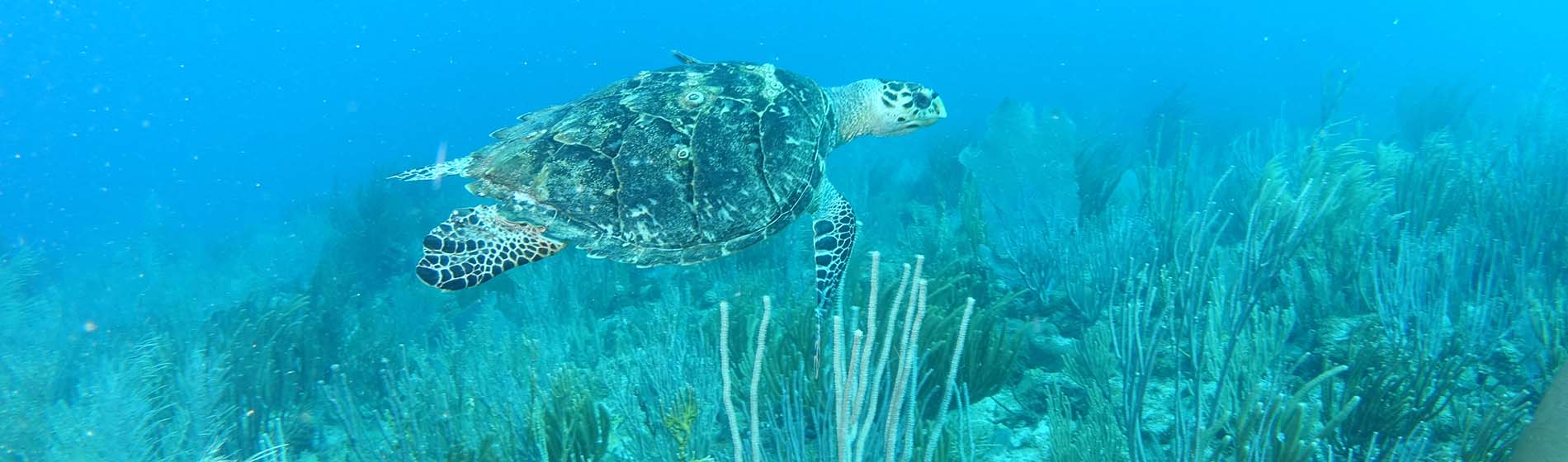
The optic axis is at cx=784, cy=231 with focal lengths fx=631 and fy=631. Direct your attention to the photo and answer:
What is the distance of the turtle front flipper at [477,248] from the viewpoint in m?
3.34

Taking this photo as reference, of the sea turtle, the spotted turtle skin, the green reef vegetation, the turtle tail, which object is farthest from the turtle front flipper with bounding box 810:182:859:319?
the turtle tail

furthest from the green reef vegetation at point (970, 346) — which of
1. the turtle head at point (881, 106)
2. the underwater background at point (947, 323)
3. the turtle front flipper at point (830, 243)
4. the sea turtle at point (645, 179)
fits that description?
the turtle head at point (881, 106)

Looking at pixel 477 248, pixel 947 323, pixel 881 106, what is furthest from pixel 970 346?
pixel 477 248

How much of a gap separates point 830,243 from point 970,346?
3.92 ft

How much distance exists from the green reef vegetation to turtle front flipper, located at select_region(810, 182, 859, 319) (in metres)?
0.19

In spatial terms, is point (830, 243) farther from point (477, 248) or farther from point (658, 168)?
point (477, 248)

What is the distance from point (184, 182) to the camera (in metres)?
51.4

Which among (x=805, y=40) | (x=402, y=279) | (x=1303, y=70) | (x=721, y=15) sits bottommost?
(x=402, y=279)

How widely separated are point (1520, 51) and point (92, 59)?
14894 centimetres

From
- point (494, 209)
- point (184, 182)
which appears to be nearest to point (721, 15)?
point (184, 182)

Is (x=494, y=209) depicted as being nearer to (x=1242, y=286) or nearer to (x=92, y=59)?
(x=1242, y=286)

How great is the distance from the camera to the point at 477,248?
11.3ft

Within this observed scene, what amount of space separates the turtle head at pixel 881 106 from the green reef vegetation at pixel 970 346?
46.9 inches

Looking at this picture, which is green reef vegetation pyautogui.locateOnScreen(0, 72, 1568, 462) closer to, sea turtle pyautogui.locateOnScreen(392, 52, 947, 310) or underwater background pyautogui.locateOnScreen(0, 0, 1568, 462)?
underwater background pyautogui.locateOnScreen(0, 0, 1568, 462)
